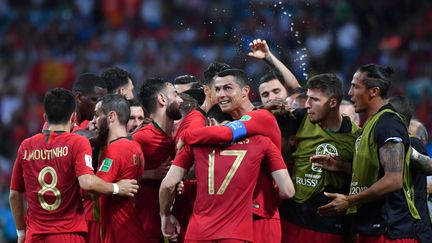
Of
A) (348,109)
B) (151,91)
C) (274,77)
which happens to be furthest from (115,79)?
(348,109)

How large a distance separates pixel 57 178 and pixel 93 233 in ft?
3.15

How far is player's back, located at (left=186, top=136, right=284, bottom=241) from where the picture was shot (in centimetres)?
750

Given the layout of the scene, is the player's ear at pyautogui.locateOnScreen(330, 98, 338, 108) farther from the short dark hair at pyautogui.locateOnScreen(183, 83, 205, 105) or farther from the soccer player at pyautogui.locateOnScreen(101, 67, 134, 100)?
the soccer player at pyautogui.locateOnScreen(101, 67, 134, 100)

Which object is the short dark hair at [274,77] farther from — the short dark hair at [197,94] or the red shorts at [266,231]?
the red shorts at [266,231]

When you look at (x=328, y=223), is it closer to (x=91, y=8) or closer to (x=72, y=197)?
(x=72, y=197)

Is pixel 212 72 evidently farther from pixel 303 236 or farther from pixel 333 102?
pixel 303 236

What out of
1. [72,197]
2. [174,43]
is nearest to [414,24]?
[174,43]

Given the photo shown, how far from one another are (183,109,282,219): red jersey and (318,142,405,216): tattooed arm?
52cm

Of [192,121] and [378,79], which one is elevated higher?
[378,79]

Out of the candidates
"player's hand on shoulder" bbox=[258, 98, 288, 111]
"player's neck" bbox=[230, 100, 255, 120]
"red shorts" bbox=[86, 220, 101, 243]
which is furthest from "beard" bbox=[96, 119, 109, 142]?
"player's hand on shoulder" bbox=[258, 98, 288, 111]

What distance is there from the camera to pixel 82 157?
8.00m

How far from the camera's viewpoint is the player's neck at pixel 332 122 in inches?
336

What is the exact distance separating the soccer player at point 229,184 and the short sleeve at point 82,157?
790mm

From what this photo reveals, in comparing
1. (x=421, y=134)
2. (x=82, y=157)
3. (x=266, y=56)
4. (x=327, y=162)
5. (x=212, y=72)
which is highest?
(x=266, y=56)
